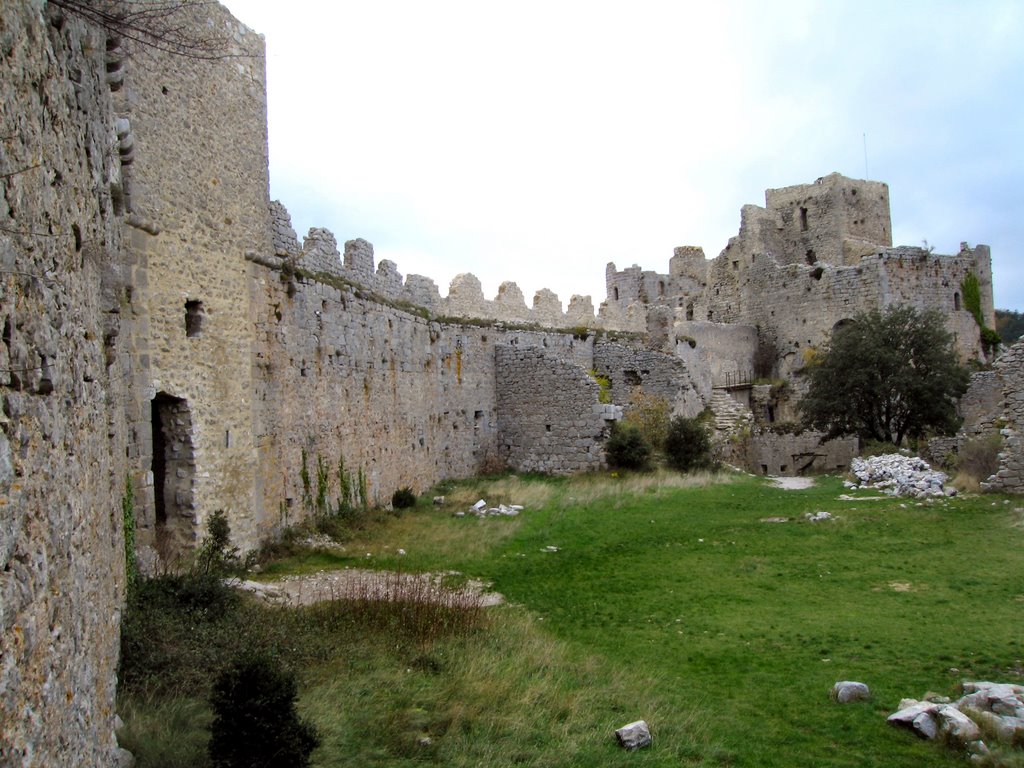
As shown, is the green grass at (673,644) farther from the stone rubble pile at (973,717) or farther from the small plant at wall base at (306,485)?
the small plant at wall base at (306,485)

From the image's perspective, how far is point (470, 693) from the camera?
6492 mm

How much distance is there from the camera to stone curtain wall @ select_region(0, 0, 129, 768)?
2.80m

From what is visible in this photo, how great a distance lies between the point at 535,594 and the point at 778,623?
2.90 m

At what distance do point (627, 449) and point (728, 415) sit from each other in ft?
26.2

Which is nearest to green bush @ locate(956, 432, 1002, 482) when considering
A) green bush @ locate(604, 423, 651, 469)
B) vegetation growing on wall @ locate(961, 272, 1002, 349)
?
green bush @ locate(604, 423, 651, 469)

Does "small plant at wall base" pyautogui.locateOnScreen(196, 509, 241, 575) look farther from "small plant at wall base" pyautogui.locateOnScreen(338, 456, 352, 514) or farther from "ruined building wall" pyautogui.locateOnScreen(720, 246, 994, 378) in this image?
"ruined building wall" pyautogui.locateOnScreen(720, 246, 994, 378)

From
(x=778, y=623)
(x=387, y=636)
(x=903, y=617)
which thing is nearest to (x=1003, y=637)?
(x=903, y=617)

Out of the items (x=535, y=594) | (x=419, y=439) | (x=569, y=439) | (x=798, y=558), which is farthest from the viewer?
(x=569, y=439)

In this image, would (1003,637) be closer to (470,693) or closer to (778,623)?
(778,623)

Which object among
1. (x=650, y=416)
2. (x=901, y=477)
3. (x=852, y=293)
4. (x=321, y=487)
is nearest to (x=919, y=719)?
(x=321, y=487)

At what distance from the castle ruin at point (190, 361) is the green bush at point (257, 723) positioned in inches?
25.4

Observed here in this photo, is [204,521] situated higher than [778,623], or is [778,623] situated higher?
[204,521]

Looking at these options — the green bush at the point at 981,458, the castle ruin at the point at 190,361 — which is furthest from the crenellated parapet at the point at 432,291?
the green bush at the point at 981,458

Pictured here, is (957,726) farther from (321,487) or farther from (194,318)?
(321,487)
